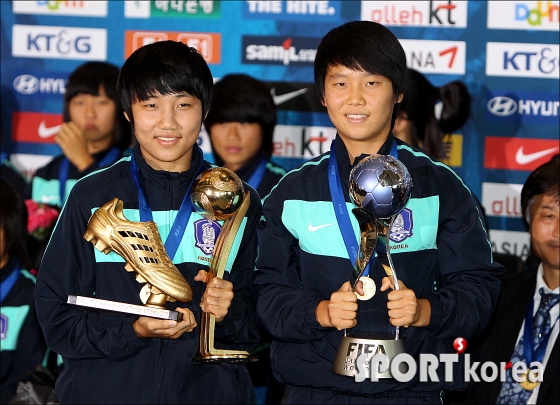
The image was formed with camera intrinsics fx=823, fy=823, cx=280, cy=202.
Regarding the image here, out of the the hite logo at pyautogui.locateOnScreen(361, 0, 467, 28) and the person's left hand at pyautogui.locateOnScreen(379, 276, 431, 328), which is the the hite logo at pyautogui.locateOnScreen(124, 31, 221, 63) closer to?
the the hite logo at pyautogui.locateOnScreen(361, 0, 467, 28)

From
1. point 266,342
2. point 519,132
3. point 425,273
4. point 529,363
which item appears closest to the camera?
point 425,273

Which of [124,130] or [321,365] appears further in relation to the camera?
[124,130]

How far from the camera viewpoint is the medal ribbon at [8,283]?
3.63m

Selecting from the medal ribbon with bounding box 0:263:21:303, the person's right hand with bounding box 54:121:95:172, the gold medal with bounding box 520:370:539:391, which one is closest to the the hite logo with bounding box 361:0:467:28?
the person's right hand with bounding box 54:121:95:172

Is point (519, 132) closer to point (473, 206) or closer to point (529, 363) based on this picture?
point (529, 363)

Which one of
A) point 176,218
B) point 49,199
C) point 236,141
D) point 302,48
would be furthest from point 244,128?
point 176,218

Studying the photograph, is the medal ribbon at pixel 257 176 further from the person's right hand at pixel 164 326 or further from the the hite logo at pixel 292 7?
the person's right hand at pixel 164 326

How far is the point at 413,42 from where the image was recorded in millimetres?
4504

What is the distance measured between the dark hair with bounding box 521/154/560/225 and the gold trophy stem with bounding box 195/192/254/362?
1.54 meters

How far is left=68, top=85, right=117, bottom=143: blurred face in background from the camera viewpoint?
173 inches

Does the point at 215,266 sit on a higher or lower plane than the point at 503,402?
higher

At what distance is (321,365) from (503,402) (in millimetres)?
1191

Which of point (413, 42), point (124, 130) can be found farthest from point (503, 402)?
point (124, 130)

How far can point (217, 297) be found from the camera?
2301 mm
